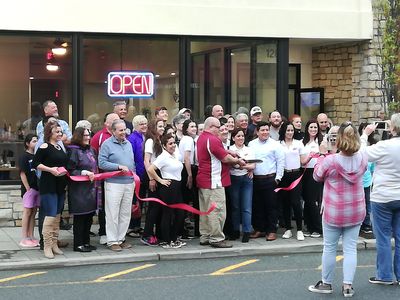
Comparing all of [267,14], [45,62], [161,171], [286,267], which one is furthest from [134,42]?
[286,267]

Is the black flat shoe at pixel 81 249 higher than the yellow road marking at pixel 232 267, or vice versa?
the black flat shoe at pixel 81 249

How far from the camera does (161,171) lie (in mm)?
10781

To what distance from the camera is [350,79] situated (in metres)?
16.0

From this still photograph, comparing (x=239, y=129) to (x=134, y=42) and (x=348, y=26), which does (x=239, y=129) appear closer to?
(x=134, y=42)

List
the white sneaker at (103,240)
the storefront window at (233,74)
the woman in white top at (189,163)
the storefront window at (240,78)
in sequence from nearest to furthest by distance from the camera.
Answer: the white sneaker at (103,240), the woman in white top at (189,163), the storefront window at (233,74), the storefront window at (240,78)

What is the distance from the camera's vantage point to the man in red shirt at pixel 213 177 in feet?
35.1

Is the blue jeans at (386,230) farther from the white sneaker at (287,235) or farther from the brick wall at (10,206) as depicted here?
the brick wall at (10,206)

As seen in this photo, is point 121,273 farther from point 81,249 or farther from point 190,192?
point 190,192

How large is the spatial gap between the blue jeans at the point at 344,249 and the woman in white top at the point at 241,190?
3.29 m

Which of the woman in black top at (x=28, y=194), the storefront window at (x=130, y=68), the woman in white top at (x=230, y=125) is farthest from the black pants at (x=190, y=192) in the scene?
the storefront window at (x=130, y=68)

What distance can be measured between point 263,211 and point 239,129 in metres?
1.37

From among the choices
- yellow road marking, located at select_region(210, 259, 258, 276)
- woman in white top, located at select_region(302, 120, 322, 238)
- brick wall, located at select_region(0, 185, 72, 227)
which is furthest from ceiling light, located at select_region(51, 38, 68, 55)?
yellow road marking, located at select_region(210, 259, 258, 276)

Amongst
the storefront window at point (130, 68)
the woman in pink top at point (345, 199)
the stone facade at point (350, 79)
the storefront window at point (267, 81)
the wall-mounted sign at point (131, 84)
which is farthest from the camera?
the stone facade at point (350, 79)

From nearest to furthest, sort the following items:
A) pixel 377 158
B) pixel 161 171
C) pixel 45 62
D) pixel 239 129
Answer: pixel 377 158 < pixel 161 171 < pixel 239 129 < pixel 45 62
